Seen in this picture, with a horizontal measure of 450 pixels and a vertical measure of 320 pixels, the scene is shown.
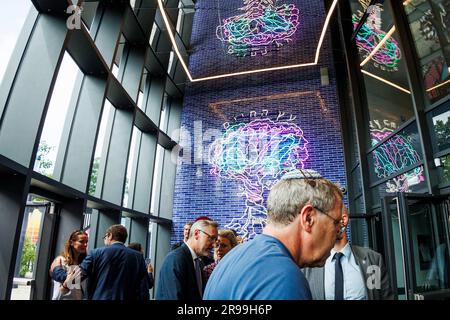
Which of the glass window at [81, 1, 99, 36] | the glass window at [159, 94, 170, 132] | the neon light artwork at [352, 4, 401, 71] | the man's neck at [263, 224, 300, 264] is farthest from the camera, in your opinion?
the glass window at [159, 94, 170, 132]

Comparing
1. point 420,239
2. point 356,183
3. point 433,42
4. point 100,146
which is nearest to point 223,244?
point 420,239

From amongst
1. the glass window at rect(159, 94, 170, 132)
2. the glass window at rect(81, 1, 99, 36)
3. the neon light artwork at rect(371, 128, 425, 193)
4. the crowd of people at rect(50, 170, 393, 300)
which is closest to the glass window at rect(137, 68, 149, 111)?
→ the glass window at rect(159, 94, 170, 132)

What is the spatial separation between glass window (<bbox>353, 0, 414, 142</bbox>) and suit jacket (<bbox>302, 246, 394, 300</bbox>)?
2042mm

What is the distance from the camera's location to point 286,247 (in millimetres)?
581

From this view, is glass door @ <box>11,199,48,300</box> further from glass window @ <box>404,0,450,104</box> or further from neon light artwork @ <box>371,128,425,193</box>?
glass window @ <box>404,0,450,104</box>

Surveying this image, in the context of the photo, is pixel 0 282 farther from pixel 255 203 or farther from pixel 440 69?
pixel 440 69

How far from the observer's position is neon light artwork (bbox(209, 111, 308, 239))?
4.27 metres

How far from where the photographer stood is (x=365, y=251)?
1.52 m

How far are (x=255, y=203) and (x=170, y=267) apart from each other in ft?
9.38

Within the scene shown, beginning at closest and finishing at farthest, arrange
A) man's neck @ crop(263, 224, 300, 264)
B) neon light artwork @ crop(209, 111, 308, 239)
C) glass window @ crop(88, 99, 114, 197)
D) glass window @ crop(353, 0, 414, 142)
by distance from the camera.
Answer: man's neck @ crop(263, 224, 300, 264) < glass window @ crop(353, 0, 414, 142) < glass window @ crop(88, 99, 114, 197) < neon light artwork @ crop(209, 111, 308, 239)

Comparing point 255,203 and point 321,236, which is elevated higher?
point 255,203

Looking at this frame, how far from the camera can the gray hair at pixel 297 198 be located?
0.63 meters

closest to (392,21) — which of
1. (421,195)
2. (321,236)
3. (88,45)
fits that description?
(421,195)

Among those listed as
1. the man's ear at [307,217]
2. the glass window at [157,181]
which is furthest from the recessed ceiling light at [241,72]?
the man's ear at [307,217]
